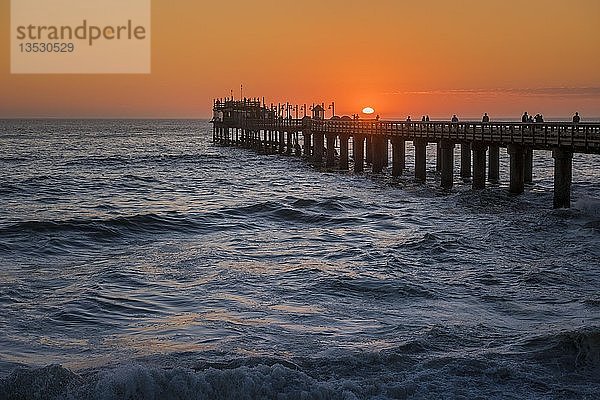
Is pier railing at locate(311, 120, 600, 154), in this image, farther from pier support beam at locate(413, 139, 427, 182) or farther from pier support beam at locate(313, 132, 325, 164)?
pier support beam at locate(313, 132, 325, 164)

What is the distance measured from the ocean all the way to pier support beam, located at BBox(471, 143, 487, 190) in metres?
3.85

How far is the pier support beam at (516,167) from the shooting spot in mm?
30344

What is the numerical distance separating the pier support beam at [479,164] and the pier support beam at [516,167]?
104 inches

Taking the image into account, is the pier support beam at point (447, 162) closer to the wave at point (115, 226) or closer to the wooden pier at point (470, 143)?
the wooden pier at point (470, 143)

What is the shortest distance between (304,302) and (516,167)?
64.3ft

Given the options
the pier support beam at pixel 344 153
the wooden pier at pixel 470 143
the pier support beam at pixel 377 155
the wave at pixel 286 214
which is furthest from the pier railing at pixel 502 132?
the wave at pixel 286 214

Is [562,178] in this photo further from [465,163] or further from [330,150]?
[330,150]

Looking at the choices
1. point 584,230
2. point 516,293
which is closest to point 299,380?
point 516,293

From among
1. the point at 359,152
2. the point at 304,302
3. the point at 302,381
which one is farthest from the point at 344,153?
the point at 302,381

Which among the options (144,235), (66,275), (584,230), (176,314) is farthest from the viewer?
(144,235)

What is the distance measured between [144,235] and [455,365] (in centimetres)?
1617

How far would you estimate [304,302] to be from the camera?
14.4 m

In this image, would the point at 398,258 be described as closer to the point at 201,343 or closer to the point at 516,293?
the point at 516,293

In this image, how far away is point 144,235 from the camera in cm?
2442
